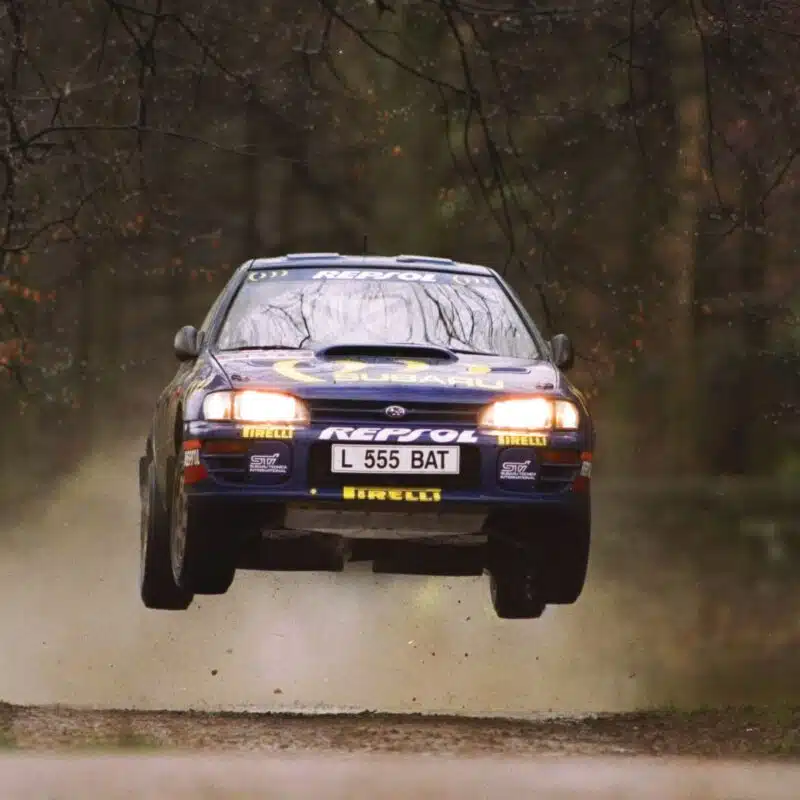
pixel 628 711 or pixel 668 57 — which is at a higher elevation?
pixel 668 57

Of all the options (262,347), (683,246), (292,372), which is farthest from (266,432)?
(683,246)

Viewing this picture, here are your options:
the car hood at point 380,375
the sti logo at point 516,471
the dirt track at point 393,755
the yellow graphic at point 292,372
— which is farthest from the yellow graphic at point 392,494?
the dirt track at point 393,755

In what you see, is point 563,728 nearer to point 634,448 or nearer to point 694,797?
point 694,797

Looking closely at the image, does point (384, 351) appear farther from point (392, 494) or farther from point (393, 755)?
point (393, 755)

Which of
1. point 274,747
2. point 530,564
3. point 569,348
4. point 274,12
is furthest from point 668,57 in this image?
point 274,12

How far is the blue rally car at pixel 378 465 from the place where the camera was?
8.05 metres

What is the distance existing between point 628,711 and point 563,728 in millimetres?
1015

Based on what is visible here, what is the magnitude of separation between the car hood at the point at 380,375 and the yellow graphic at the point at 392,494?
1.39 ft

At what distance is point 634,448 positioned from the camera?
30531 millimetres

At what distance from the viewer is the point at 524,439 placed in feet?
26.8

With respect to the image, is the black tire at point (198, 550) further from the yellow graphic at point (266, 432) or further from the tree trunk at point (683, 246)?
the tree trunk at point (683, 246)

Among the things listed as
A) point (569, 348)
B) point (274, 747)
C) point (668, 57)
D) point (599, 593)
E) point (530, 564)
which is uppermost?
point (668, 57)

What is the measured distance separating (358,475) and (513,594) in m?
1.33

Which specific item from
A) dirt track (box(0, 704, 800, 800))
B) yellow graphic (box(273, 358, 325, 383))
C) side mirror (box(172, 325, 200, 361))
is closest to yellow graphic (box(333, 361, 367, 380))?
yellow graphic (box(273, 358, 325, 383))
